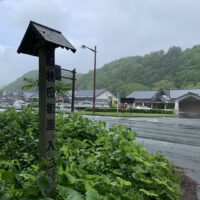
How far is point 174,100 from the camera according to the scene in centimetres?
6253

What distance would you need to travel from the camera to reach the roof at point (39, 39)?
3.65m

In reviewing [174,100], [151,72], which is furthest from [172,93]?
[151,72]

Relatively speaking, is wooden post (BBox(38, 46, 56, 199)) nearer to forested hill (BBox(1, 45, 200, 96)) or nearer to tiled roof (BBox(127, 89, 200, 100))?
tiled roof (BBox(127, 89, 200, 100))

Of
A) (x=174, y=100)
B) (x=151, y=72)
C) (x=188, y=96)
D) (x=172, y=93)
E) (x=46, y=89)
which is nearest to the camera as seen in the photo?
(x=46, y=89)

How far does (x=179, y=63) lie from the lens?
9994 centimetres

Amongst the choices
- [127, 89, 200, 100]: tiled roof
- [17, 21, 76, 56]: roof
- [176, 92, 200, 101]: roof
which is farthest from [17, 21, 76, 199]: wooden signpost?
[127, 89, 200, 100]: tiled roof

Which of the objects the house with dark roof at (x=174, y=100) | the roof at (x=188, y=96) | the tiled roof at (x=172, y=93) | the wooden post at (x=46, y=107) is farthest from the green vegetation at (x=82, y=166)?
the tiled roof at (x=172, y=93)

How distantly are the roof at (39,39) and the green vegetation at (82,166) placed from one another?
122cm

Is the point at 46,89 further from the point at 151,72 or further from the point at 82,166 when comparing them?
the point at 151,72

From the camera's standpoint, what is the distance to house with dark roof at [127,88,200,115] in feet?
192

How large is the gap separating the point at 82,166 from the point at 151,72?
4099 inches

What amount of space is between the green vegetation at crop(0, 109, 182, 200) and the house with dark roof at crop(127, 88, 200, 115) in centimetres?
5144

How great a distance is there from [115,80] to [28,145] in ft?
340

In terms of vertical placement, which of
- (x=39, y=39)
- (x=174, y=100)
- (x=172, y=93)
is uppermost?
(x=172, y=93)
